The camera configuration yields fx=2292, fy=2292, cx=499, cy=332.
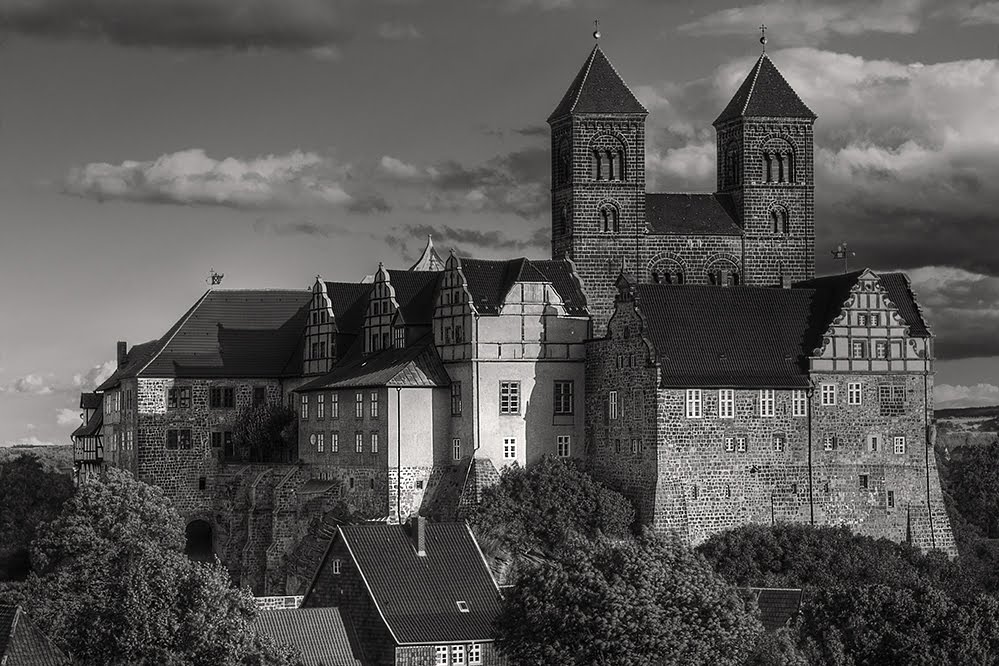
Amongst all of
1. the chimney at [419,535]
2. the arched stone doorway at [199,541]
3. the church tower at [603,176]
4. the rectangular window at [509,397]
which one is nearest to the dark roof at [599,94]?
the church tower at [603,176]

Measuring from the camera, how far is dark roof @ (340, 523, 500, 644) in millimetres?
66438

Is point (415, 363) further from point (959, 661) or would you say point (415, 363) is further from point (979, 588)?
point (959, 661)

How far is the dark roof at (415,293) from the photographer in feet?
296

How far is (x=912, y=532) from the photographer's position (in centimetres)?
8494

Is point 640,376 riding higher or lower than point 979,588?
higher

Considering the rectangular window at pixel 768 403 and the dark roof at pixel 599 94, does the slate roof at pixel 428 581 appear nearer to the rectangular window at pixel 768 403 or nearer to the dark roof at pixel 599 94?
the rectangular window at pixel 768 403

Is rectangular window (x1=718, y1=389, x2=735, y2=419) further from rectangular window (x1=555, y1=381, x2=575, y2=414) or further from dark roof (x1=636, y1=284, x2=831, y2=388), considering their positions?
rectangular window (x1=555, y1=381, x2=575, y2=414)

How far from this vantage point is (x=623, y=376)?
83188 mm

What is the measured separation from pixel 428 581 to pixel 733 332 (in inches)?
812

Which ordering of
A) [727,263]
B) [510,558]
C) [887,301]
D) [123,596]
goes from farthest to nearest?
[727,263]
[887,301]
[510,558]
[123,596]

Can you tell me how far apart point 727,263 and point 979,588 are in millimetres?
20271

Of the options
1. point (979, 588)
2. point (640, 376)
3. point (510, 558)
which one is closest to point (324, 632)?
point (510, 558)

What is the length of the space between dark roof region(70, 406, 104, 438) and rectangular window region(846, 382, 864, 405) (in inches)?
1553

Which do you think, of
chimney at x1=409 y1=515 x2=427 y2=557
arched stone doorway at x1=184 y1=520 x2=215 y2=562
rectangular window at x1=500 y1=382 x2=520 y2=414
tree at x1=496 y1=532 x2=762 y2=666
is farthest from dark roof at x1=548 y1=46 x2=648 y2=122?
tree at x1=496 y1=532 x2=762 y2=666
